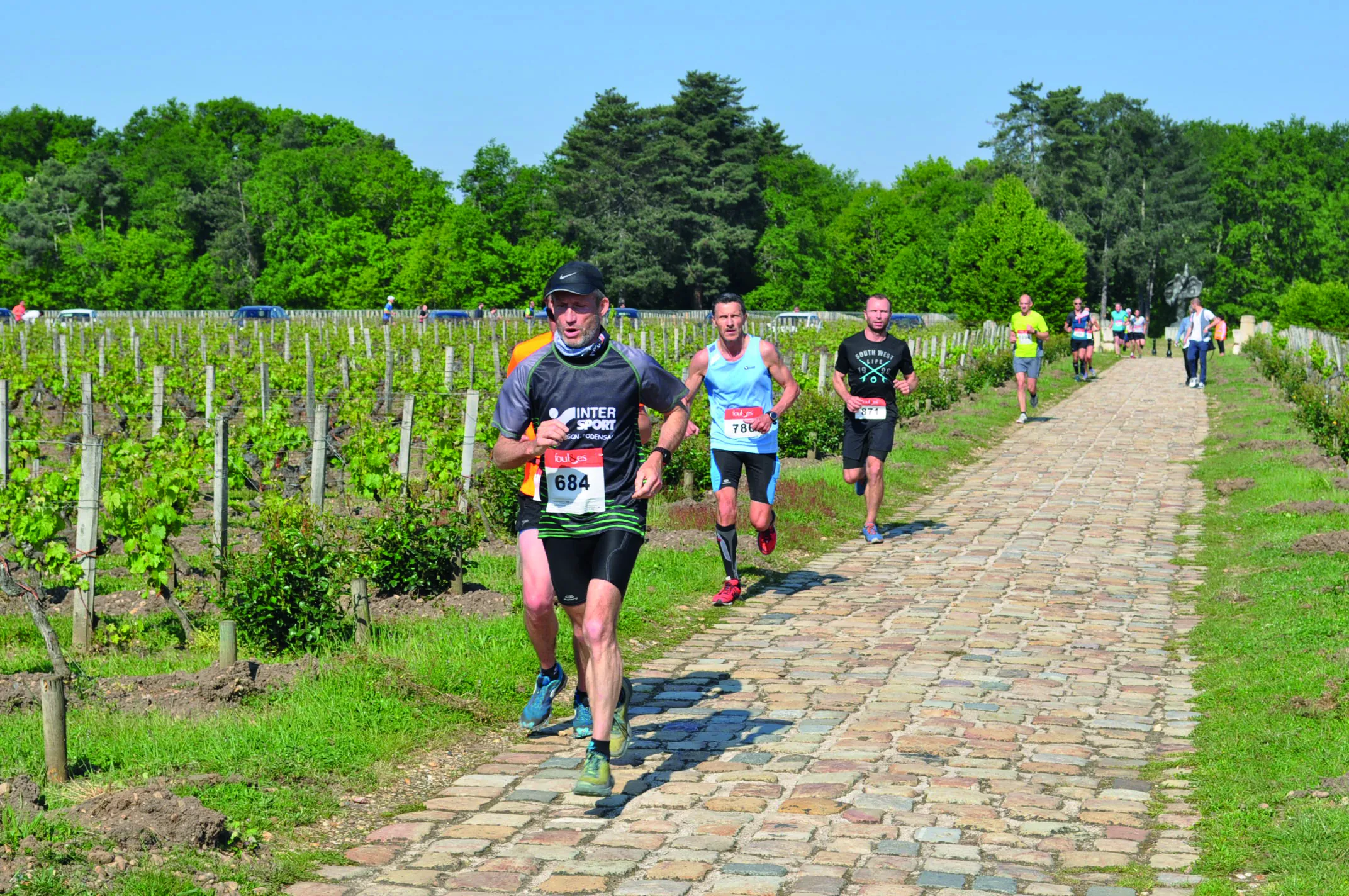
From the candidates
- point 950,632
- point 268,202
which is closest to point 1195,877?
point 950,632

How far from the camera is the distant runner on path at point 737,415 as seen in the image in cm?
1009

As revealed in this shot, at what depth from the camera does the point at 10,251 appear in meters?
97.0

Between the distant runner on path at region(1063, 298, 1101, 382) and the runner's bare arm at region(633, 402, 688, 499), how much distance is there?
2835 centimetres

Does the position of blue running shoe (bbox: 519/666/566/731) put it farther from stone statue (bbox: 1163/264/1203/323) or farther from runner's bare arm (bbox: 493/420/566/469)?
stone statue (bbox: 1163/264/1203/323)

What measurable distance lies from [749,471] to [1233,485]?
7.86 meters

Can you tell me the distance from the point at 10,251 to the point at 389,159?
81.2 feet

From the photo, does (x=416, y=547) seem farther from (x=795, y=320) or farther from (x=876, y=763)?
(x=795, y=320)

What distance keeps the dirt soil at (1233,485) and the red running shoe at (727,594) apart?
762 centimetres

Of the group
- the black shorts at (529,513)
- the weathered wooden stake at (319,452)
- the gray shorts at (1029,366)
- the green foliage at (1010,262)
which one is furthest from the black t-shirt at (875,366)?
the green foliage at (1010,262)

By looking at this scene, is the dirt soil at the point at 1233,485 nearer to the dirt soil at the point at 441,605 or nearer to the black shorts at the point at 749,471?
the black shorts at the point at 749,471

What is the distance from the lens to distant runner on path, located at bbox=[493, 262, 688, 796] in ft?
19.2

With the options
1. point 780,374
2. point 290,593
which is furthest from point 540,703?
point 780,374

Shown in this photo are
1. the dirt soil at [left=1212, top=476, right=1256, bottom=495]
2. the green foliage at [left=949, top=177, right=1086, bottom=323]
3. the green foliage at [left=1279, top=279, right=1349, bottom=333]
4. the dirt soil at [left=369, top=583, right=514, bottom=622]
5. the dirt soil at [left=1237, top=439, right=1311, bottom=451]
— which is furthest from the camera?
the green foliage at [left=949, top=177, right=1086, bottom=323]

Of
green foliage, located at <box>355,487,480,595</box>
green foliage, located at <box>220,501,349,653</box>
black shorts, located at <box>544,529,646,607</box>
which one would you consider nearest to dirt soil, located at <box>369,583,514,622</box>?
green foliage, located at <box>355,487,480,595</box>
